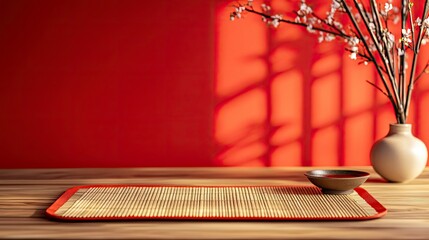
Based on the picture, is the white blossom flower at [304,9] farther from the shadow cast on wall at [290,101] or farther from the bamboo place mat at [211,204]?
the bamboo place mat at [211,204]

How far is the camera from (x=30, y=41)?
3.00 meters

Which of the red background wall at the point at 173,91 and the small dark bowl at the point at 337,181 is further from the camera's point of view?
the red background wall at the point at 173,91

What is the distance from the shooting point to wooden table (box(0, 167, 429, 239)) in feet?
5.77

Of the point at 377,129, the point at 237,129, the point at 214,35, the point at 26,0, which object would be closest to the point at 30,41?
the point at 26,0

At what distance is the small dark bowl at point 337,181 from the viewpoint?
86.9 inches

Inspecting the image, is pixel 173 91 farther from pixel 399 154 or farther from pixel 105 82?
pixel 399 154

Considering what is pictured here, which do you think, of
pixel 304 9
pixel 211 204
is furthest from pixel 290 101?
pixel 211 204

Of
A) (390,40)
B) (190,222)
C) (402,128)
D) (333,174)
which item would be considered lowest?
(190,222)

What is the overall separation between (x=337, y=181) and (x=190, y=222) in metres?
0.58

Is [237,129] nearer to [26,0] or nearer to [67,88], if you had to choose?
[67,88]

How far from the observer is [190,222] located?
6.21 ft

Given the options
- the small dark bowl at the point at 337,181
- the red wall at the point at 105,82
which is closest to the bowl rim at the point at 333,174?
the small dark bowl at the point at 337,181

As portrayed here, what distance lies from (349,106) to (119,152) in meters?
1.08

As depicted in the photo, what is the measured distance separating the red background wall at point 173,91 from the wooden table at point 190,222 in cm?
18
